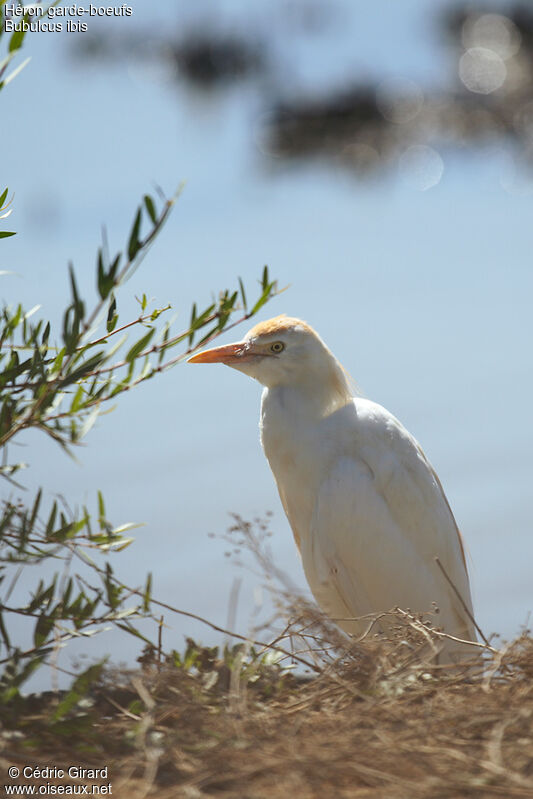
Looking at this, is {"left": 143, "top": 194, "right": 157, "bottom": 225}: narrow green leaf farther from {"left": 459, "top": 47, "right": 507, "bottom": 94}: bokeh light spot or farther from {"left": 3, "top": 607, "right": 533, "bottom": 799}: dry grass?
{"left": 459, "top": 47, "right": 507, "bottom": 94}: bokeh light spot

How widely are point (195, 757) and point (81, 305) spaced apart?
85cm

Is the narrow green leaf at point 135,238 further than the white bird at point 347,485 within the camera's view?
No

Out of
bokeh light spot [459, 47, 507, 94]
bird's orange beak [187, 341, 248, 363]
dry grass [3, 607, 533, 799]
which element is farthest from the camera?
bokeh light spot [459, 47, 507, 94]

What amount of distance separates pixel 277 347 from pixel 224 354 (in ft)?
0.56

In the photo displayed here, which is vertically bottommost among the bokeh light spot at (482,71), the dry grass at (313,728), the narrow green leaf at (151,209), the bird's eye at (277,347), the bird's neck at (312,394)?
the dry grass at (313,728)

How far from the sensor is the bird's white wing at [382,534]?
9.78 feet

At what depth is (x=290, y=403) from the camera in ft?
10.0

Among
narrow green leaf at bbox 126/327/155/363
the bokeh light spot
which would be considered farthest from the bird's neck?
the bokeh light spot

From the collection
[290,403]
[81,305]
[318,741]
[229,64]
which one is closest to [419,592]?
[290,403]

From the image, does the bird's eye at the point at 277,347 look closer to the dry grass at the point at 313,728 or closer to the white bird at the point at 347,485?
the white bird at the point at 347,485

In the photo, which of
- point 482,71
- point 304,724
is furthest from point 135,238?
point 482,71

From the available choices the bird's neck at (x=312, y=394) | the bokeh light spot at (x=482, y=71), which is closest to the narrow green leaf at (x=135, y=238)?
the bird's neck at (x=312, y=394)

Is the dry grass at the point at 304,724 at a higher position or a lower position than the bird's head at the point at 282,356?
lower

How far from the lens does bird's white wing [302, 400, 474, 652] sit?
9.78ft
